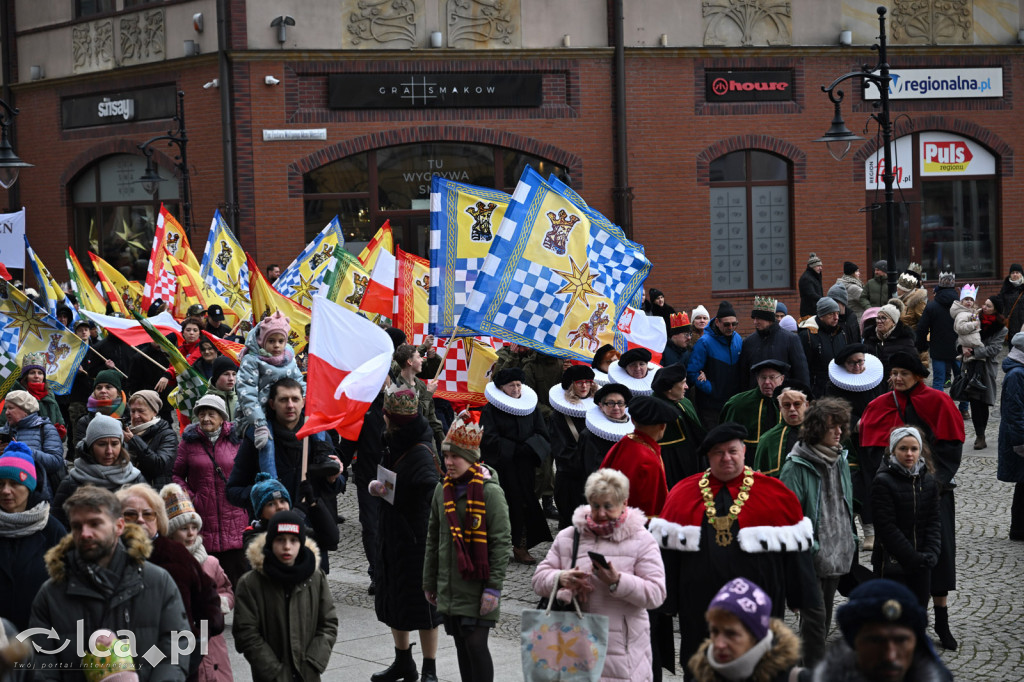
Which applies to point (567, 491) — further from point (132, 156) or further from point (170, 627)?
point (132, 156)

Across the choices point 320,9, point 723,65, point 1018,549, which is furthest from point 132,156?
point 1018,549

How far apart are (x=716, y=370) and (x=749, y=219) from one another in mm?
13338

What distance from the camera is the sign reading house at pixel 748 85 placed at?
25.2 m

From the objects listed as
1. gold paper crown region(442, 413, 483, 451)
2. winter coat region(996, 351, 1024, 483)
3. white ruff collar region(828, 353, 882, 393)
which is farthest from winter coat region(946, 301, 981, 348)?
gold paper crown region(442, 413, 483, 451)

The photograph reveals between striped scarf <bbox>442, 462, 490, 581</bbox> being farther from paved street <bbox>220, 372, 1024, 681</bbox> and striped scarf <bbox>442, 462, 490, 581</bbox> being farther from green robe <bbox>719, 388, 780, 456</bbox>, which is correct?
green robe <bbox>719, 388, 780, 456</bbox>

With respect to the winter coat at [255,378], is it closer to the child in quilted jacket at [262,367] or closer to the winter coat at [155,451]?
the child in quilted jacket at [262,367]

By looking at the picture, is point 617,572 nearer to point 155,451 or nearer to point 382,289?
point 155,451

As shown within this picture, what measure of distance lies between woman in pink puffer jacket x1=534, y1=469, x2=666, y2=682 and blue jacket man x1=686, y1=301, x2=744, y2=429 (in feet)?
22.2

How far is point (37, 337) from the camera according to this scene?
41.3 feet

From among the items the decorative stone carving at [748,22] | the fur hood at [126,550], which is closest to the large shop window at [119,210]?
the decorative stone carving at [748,22]

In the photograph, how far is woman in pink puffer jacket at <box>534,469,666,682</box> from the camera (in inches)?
247

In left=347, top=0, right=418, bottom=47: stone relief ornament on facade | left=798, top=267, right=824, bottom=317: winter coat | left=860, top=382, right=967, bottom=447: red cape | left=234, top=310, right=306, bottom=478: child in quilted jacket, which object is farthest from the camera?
left=347, top=0, right=418, bottom=47: stone relief ornament on facade

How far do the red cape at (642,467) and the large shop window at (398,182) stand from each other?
16.6 meters

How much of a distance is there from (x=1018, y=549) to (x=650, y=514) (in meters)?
4.30
